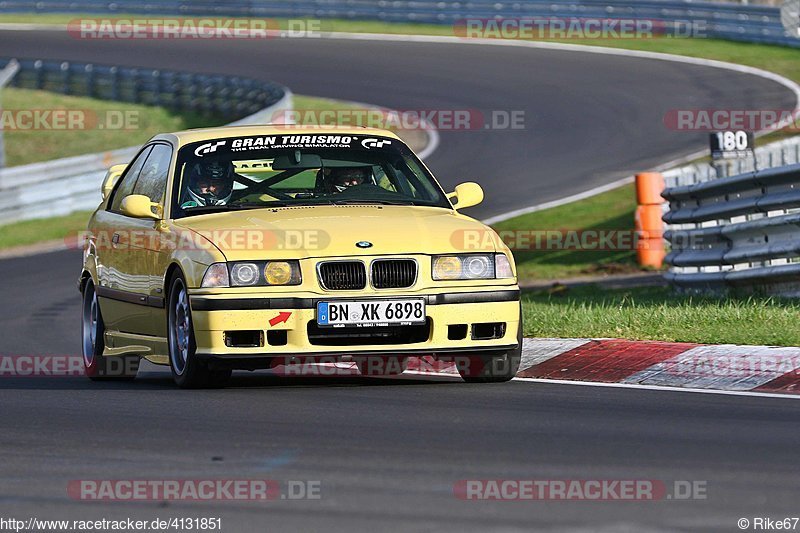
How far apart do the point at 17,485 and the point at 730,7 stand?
32.0 metres

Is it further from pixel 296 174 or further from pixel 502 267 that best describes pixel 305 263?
pixel 296 174

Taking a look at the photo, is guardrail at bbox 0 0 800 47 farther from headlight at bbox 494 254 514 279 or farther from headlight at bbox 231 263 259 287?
headlight at bbox 231 263 259 287

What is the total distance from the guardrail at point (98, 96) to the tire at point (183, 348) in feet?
43.5

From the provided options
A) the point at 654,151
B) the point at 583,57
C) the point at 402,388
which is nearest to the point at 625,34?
the point at 583,57

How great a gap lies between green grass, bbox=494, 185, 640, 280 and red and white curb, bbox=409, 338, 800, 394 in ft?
25.3

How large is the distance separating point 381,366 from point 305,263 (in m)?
1.55

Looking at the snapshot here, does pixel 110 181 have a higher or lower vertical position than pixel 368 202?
lower

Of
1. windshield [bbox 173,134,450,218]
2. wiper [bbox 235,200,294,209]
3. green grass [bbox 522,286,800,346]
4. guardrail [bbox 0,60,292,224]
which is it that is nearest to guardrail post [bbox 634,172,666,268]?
green grass [bbox 522,286,800,346]

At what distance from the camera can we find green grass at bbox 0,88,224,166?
30.2m

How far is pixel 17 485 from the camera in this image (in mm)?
5984

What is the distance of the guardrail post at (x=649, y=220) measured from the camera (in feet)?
57.1

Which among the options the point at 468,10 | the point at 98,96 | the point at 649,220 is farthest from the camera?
the point at 468,10

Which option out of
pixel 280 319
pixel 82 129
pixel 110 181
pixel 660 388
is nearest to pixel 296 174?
pixel 280 319

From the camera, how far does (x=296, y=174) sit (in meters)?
9.78
